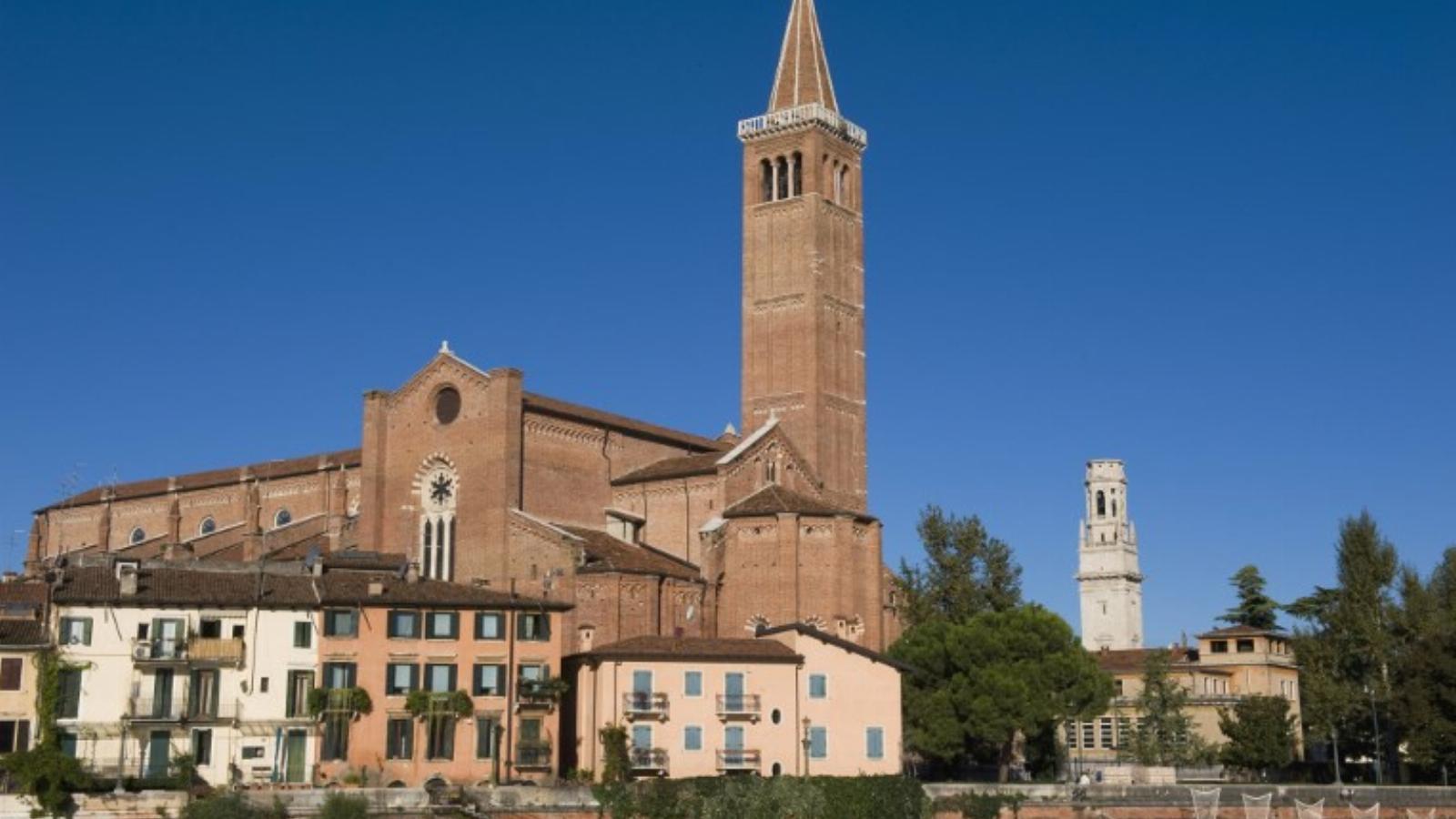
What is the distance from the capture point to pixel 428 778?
48938 millimetres

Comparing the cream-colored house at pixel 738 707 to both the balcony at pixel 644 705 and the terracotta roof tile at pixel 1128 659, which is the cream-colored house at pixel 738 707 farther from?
the terracotta roof tile at pixel 1128 659

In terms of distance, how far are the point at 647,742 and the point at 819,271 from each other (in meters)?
31.4

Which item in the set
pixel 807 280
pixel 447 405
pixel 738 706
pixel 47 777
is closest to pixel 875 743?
pixel 738 706

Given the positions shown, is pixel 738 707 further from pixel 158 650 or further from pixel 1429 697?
pixel 1429 697

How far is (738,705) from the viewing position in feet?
173

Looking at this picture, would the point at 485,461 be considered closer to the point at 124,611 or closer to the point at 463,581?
the point at 463,581

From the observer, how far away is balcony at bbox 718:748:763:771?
51812mm

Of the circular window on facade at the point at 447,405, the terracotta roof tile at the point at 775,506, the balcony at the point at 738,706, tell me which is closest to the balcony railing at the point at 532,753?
the balcony at the point at 738,706

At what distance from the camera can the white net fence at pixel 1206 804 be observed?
164ft

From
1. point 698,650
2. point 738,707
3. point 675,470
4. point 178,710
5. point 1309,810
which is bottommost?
point 1309,810

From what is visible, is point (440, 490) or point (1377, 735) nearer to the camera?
point (1377, 735)

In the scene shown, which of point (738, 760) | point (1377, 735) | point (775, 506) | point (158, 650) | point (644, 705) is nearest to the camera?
point (158, 650)

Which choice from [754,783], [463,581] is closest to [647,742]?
[754,783]

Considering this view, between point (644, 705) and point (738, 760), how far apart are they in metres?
3.35
